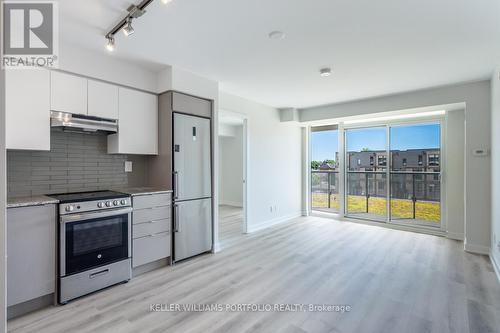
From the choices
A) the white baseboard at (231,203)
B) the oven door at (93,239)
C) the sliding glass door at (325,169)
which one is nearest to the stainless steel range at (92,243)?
the oven door at (93,239)

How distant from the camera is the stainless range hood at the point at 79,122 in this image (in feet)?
8.45

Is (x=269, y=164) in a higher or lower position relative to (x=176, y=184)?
higher

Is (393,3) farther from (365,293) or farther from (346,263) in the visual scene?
(346,263)

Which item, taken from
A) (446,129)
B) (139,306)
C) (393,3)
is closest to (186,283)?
(139,306)

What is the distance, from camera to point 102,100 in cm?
295

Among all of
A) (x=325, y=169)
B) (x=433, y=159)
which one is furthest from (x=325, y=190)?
(x=433, y=159)

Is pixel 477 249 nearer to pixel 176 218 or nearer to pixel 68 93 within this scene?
pixel 176 218

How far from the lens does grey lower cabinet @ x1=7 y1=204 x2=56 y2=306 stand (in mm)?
2133

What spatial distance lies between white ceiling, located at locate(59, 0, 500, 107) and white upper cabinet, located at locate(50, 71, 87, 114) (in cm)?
39

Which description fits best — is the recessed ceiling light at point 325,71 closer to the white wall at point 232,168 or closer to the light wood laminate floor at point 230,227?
the light wood laminate floor at point 230,227

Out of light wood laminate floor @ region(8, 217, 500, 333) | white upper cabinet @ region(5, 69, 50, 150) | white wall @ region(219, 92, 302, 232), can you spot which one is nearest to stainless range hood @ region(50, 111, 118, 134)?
white upper cabinet @ region(5, 69, 50, 150)

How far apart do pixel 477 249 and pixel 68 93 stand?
5.82m

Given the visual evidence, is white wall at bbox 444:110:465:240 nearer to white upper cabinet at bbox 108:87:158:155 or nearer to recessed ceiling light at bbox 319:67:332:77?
recessed ceiling light at bbox 319:67:332:77

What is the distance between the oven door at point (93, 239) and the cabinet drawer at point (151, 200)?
0.14 meters
